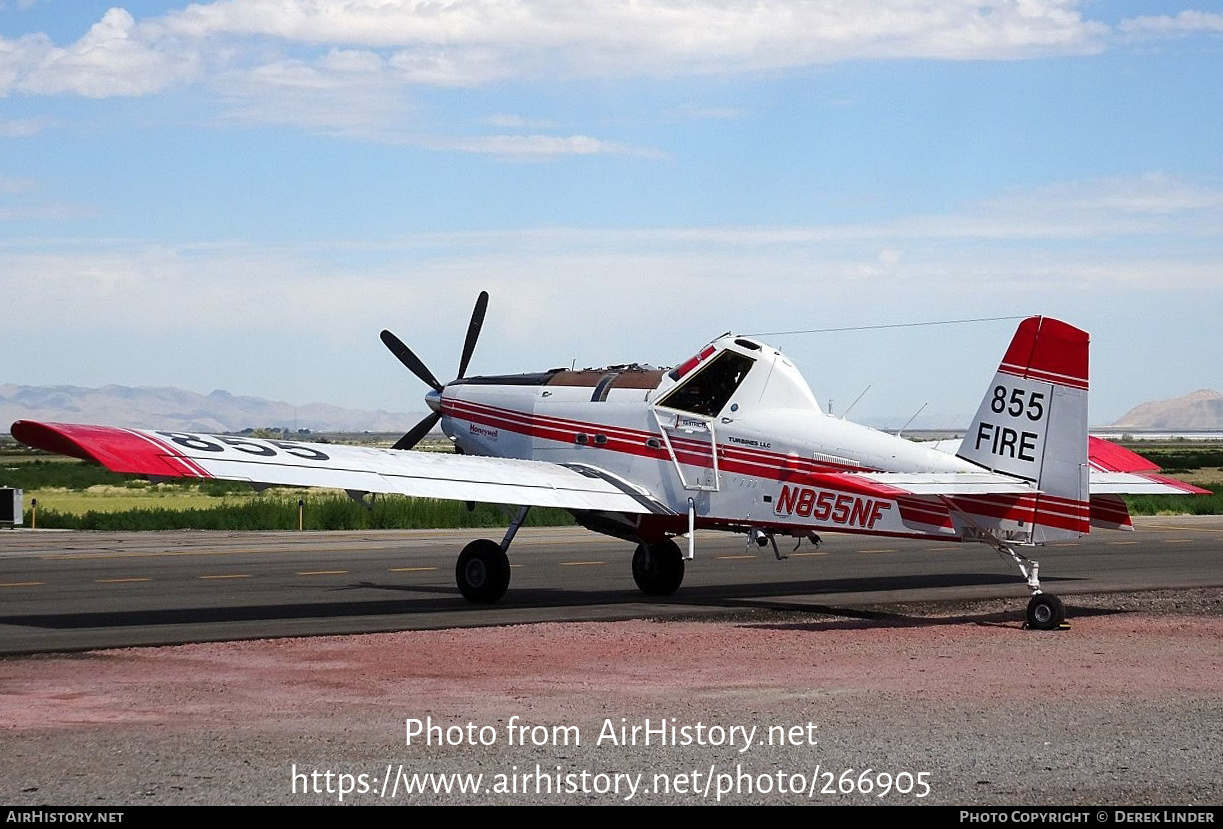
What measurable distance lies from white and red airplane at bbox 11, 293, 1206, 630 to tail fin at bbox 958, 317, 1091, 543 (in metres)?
0.02

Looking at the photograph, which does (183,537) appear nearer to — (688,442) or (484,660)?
(688,442)

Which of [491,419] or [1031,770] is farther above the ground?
[491,419]

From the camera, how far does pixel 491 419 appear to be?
2109cm

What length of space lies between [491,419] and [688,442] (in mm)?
3537

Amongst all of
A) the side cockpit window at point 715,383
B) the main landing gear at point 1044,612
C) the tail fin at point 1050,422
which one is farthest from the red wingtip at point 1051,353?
the side cockpit window at point 715,383

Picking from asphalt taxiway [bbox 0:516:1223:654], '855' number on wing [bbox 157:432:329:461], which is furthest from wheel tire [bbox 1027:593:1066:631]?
'855' number on wing [bbox 157:432:329:461]

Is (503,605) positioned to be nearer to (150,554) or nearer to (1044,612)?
(1044,612)

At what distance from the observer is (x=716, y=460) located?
1847 centimetres

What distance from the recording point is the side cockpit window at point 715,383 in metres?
18.6

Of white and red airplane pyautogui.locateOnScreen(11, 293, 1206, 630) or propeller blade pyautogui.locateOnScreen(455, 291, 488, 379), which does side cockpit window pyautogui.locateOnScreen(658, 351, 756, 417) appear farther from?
propeller blade pyautogui.locateOnScreen(455, 291, 488, 379)

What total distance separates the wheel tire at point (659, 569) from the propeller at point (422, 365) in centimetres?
405

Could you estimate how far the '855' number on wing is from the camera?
16.1m

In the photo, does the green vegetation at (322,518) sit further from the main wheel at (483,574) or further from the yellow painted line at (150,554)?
the main wheel at (483,574)
